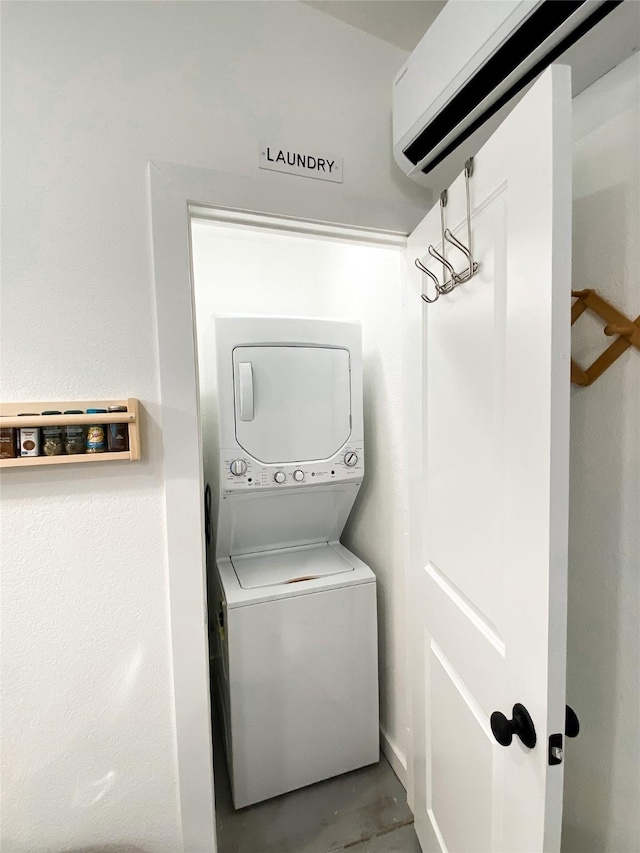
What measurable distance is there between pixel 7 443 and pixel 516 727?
1230 millimetres

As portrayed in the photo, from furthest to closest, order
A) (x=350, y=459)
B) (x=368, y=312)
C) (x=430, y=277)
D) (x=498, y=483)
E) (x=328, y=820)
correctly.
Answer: (x=368, y=312) → (x=350, y=459) → (x=328, y=820) → (x=430, y=277) → (x=498, y=483)

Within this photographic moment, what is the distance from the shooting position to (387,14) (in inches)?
46.4

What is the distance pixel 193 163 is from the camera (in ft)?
3.51

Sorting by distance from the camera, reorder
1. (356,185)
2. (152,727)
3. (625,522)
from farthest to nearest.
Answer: (356,185), (152,727), (625,522)

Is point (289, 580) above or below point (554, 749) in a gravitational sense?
below

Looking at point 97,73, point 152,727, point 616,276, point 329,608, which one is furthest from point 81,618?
point 616,276

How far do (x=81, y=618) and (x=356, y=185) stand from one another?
1490mm

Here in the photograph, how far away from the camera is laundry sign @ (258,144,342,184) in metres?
1.14

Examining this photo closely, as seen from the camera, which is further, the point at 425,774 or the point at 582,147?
the point at 425,774

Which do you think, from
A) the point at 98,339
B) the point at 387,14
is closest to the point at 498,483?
the point at 98,339

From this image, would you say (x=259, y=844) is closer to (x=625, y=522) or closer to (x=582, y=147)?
(x=625, y=522)

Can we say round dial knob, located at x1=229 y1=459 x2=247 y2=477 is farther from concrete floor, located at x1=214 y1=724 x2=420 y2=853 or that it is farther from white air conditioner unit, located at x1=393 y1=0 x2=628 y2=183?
concrete floor, located at x1=214 y1=724 x2=420 y2=853

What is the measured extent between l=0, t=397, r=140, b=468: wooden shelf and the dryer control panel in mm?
545

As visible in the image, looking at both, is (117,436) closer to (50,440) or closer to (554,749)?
(50,440)
